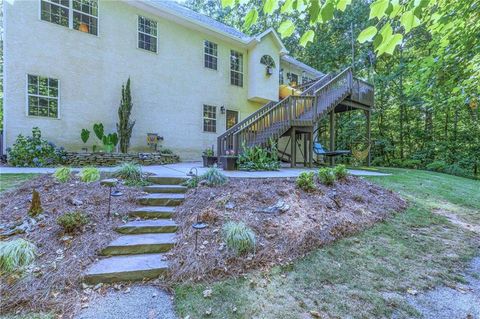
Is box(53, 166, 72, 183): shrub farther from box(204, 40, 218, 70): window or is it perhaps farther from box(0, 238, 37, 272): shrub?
box(204, 40, 218, 70): window

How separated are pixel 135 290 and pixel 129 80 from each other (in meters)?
8.55

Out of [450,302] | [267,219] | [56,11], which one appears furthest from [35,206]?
[56,11]

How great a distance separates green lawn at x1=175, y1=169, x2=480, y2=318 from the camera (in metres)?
2.40

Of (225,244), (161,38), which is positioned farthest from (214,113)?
(225,244)

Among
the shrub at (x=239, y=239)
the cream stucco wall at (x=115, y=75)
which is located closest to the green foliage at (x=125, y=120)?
the cream stucco wall at (x=115, y=75)

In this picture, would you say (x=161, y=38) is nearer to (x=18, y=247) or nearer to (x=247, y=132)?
(x=247, y=132)

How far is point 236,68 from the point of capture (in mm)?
12898

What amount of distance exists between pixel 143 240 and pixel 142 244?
12 centimetres

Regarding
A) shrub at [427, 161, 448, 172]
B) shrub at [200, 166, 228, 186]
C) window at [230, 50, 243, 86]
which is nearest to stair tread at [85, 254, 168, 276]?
shrub at [200, 166, 228, 186]

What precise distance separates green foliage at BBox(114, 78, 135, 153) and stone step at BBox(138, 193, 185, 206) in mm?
5520

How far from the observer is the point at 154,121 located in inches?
406

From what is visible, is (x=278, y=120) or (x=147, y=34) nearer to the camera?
(x=278, y=120)

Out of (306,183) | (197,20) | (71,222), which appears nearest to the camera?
(71,222)

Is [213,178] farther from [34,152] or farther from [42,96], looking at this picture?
[42,96]
